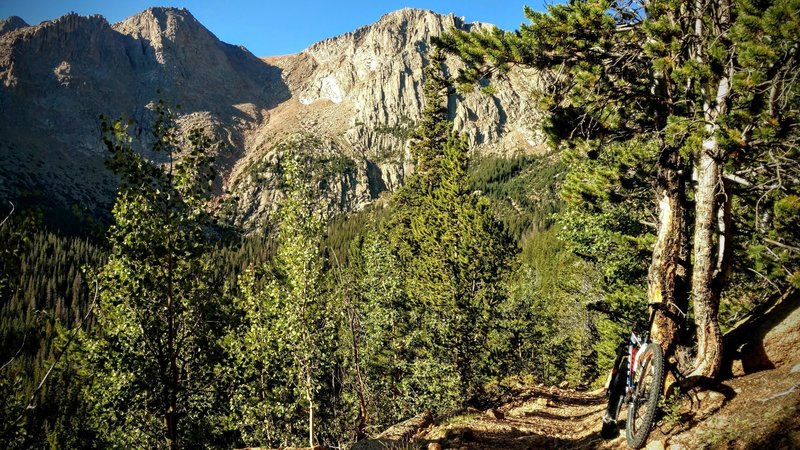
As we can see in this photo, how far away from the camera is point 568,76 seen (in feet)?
23.1

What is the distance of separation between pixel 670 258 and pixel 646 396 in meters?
2.10

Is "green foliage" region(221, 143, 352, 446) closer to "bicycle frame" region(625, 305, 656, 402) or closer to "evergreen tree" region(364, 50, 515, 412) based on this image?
"evergreen tree" region(364, 50, 515, 412)

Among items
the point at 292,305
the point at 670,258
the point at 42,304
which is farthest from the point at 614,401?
the point at 42,304

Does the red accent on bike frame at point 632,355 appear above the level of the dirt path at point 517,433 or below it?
above

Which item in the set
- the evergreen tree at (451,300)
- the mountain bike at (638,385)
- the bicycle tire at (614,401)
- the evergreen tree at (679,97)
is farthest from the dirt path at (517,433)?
the evergreen tree at (451,300)

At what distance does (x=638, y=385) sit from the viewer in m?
5.89

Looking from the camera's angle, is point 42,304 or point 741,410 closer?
point 741,410

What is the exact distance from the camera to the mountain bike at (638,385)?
5.47 meters

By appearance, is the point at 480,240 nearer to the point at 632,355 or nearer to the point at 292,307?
the point at 292,307

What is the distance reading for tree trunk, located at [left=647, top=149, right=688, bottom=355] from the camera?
6.48m

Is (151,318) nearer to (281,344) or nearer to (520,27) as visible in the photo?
(281,344)

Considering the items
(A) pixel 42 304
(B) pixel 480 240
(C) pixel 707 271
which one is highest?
(A) pixel 42 304

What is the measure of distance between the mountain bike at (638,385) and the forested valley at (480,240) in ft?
1.45

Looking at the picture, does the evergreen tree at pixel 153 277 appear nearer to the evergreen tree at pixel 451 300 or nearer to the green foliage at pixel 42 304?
the green foliage at pixel 42 304
